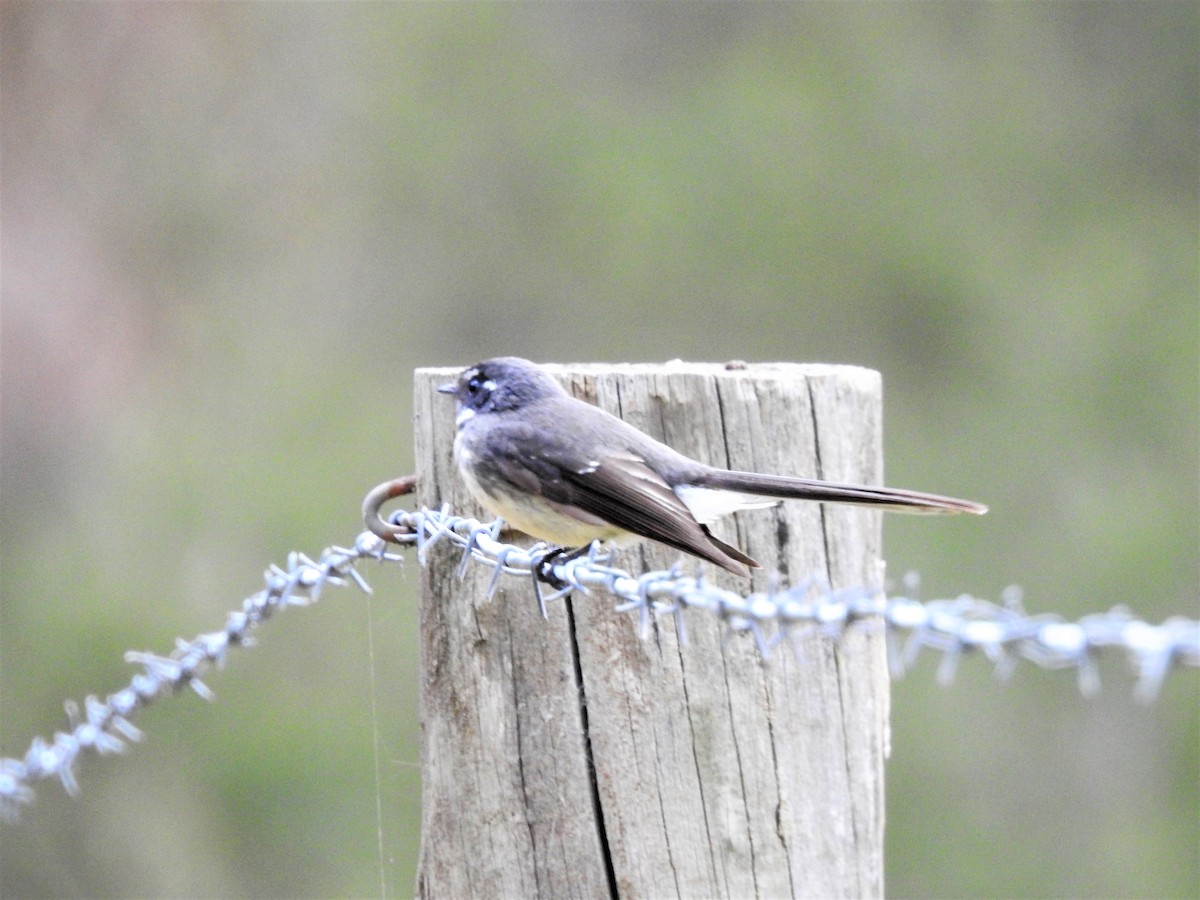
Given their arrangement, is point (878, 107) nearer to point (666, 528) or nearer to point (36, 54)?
point (36, 54)

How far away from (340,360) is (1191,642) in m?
10.2

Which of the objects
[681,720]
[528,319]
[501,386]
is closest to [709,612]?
[681,720]

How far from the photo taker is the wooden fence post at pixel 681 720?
274 cm

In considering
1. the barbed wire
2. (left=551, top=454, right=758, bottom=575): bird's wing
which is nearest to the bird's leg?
the barbed wire

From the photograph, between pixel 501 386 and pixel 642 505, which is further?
pixel 501 386

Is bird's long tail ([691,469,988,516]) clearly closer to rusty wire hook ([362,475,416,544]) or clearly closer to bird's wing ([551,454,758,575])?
bird's wing ([551,454,758,575])

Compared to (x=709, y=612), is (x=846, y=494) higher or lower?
higher

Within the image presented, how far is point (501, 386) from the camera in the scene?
371 centimetres

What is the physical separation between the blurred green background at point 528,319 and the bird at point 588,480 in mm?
5391

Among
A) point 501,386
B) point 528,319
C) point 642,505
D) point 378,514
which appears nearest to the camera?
point 642,505

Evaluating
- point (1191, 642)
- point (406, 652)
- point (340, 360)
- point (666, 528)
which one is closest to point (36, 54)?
point (340, 360)

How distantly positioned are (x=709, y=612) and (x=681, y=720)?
0.75ft

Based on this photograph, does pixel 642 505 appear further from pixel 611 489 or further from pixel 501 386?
pixel 501 386

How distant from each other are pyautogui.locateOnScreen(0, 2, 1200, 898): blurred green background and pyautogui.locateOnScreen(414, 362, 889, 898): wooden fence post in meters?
5.71
